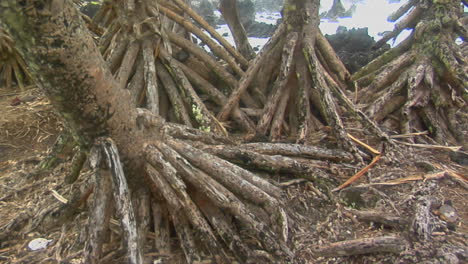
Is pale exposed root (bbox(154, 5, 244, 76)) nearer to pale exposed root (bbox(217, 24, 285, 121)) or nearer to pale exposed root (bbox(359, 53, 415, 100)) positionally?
pale exposed root (bbox(217, 24, 285, 121))

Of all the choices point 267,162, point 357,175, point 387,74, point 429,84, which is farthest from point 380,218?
point 387,74

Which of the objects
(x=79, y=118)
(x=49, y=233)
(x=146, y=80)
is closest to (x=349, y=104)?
(x=146, y=80)

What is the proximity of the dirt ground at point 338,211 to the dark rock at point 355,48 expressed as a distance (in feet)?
8.03

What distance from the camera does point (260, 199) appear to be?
2555 mm

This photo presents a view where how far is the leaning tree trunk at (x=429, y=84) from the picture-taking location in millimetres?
3822

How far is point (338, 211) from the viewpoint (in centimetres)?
272

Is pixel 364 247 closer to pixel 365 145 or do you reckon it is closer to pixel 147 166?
pixel 365 145

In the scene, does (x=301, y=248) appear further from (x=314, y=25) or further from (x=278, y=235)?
(x=314, y=25)

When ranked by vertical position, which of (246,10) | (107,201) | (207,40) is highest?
(246,10)

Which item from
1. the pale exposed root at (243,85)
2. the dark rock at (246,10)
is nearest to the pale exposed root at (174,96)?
the pale exposed root at (243,85)

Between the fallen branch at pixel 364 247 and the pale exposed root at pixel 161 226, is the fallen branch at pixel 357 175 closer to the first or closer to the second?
the fallen branch at pixel 364 247

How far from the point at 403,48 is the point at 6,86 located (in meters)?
5.16

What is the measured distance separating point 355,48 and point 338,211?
4565mm

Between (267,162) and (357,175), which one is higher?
(357,175)
